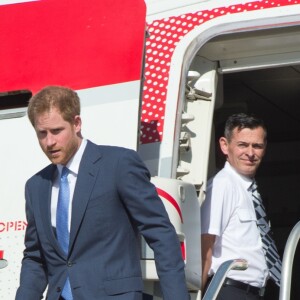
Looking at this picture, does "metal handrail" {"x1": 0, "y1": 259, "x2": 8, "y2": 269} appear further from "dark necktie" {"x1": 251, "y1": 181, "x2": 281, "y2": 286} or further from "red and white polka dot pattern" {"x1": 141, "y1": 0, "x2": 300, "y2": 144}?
"dark necktie" {"x1": 251, "y1": 181, "x2": 281, "y2": 286}

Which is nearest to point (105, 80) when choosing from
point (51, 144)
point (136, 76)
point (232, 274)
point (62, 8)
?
point (136, 76)

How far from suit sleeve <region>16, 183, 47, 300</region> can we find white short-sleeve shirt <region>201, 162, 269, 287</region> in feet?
2.60

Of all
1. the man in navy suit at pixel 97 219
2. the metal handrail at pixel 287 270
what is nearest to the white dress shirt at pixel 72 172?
the man in navy suit at pixel 97 219

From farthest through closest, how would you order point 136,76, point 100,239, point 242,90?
point 242,90
point 136,76
point 100,239

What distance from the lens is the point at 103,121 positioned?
12.1ft

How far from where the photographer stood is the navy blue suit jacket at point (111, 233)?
3.06 metres

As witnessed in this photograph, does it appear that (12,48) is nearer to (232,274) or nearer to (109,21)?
(109,21)

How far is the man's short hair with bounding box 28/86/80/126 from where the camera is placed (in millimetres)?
3164

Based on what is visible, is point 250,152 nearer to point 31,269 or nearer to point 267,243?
point 267,243

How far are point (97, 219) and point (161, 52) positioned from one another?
42.6 inches

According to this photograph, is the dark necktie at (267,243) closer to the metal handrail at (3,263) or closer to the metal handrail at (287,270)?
Result: the metal handrail at (287,270)

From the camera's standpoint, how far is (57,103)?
3166mm

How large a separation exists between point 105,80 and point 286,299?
1.13m

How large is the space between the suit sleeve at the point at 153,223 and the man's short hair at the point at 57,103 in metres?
0.24
